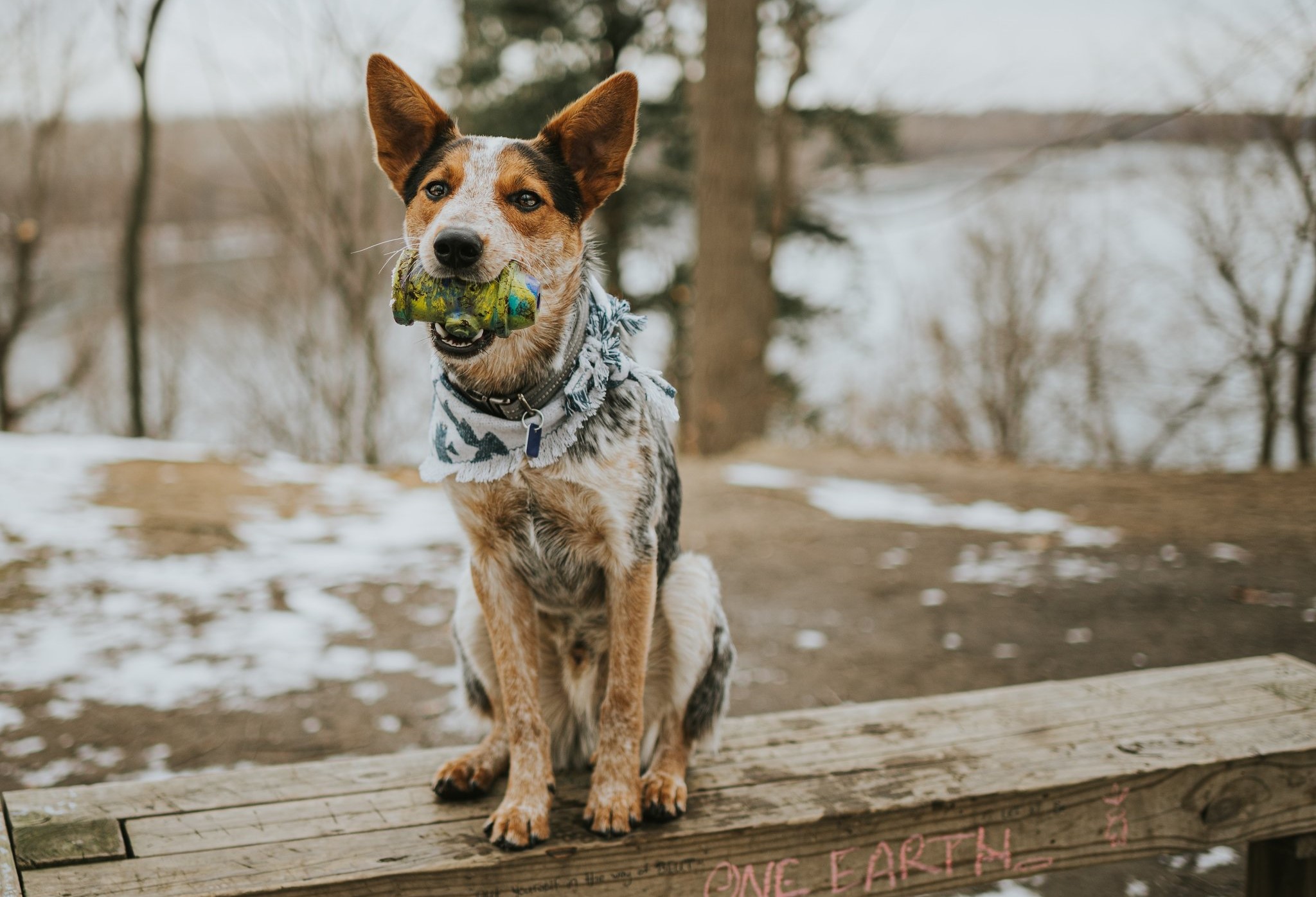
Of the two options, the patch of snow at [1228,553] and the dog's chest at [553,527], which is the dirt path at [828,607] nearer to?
the patch of snow at [1228,553]

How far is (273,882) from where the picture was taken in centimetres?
195

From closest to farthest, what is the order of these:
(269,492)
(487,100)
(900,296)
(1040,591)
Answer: (1040,591) → (269,492) → (487,100) → (900,296)

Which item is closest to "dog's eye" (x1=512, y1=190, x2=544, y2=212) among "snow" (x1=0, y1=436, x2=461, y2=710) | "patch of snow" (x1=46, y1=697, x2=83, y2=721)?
"snow" (x1=0, y1=436, x2=461, y2=710)

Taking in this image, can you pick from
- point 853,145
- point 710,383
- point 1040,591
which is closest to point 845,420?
point 853,145

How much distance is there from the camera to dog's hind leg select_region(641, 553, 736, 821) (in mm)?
2529

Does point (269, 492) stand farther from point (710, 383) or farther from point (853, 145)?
point (853, 145)

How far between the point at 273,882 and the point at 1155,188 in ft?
39.2

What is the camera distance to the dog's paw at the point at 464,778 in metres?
2.42

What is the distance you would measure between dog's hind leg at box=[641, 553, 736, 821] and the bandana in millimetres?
546

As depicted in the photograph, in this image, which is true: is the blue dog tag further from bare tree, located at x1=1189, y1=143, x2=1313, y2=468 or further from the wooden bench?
bare tree, located at x1=1189, y1=143, x2=1313, y2=468

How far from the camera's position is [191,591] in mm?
5492

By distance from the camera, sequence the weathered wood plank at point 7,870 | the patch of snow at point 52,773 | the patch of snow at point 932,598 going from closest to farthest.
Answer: the weathered wood plank at point 7,870
the patch of snow at point 52,773
the patch of snow at point 932,598

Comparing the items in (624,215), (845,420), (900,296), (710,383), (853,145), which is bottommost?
(845,420)

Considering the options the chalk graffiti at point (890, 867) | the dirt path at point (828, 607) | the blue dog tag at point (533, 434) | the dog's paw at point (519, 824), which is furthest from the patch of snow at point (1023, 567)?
the blue dog tag at point (533, 434)
